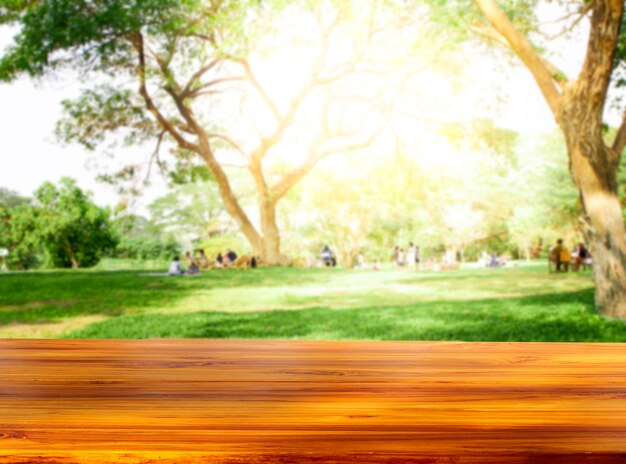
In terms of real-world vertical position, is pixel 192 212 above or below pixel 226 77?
below

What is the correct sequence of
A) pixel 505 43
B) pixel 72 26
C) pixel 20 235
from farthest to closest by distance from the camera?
pixel 72 26, pixel 20 235, pixel 505 43

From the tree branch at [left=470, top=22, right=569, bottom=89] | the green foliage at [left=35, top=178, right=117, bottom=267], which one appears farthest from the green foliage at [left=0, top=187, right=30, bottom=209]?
the tree branch at [left=470, top=22, right=569, bottom=89]

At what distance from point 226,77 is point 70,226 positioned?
2.69 metres

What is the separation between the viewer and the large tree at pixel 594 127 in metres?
3.66

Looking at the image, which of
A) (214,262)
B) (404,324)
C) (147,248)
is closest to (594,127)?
(404,324)

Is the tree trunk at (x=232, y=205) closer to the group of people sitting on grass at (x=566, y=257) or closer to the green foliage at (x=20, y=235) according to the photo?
the green foliage at (x=20, y=235)

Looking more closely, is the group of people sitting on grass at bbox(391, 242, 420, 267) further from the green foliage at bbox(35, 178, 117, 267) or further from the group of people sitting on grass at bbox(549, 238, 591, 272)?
the green foliage at bbox(35, 178, 117, 267)

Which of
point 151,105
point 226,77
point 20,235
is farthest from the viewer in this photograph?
point 226,77

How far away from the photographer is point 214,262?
8.46m

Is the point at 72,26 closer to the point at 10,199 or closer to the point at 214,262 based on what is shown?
the point at 10,199

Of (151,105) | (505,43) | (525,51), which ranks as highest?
(151,105)

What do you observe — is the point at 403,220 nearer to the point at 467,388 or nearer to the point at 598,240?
the point at 598,240

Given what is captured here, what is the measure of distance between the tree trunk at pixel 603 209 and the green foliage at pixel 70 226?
14.2ft

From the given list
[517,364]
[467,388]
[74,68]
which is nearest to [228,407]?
[467,388]
